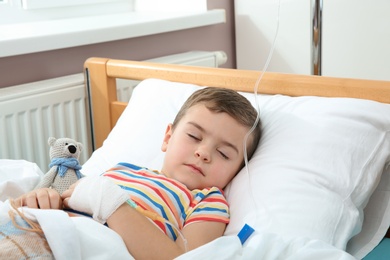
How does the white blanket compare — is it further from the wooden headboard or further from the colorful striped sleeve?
the wooden headboard

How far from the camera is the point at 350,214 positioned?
4.06ft

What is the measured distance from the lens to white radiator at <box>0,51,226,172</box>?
1.83 m

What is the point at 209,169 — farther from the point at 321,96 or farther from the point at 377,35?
the point at 377,35

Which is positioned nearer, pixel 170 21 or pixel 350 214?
pixel 350 214

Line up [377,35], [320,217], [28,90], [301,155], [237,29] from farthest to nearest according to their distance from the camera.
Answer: [237,29], [377,35], [28,90], [301,155], [320,217]

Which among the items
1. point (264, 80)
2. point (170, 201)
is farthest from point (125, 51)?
point (170, 201)

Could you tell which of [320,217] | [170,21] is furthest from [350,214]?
[170,21]

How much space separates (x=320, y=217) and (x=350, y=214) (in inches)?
2.7

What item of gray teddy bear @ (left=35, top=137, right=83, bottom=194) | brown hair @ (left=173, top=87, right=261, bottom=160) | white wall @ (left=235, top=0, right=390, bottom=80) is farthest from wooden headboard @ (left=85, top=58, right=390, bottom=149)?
white wall @ (left=235, top=0, right=390, bottom=80)

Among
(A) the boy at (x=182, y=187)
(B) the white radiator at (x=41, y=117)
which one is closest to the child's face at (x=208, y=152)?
(A) the boy at (x=182, y=187)

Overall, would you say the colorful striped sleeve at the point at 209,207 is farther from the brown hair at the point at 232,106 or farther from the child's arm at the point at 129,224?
the brown hair at the point at 232,106

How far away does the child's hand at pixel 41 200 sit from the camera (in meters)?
1.23

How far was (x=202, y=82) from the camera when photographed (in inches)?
66.6

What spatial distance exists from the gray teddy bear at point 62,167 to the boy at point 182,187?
11 cm
